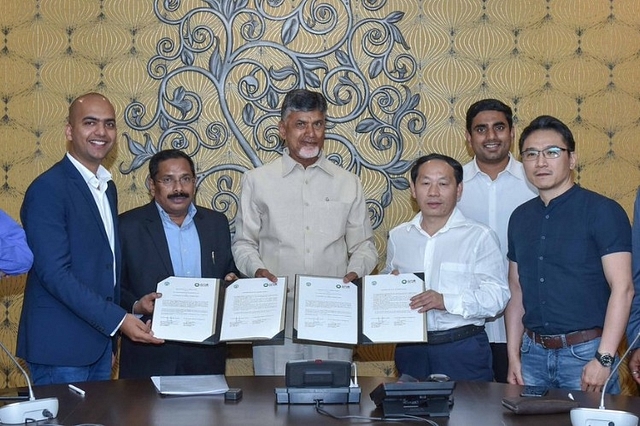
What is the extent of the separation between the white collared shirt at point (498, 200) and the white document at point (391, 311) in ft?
2.57

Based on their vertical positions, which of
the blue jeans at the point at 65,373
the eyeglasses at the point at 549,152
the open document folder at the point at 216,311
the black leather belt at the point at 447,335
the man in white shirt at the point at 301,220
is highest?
the eyeglasses at the point at 549,152

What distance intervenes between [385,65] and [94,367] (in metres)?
2.44

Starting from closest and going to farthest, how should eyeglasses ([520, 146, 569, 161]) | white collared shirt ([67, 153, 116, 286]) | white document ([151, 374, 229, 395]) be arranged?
1. white document ([151, 374, 229, 395])
2. eyeglasses ([520, 146, 569, 161])
3. white collared shirt ([67, 153, 116, 286])

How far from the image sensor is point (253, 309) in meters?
3.90

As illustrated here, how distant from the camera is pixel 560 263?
12.1 ft

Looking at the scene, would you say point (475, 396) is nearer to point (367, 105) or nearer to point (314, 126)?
point (314, 126)

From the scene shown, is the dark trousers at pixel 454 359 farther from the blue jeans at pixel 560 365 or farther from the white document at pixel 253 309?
the white document at pixel 253 309

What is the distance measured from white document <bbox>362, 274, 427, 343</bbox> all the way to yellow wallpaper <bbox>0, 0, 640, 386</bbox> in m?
1.30

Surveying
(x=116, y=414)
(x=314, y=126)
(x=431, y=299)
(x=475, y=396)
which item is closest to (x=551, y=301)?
(x=431, y=299)

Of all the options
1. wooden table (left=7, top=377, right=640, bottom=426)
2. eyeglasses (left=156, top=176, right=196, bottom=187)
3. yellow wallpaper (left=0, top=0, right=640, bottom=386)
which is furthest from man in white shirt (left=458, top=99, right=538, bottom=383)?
eyeglasses (left=156, top=176, right=196, bottom=187)

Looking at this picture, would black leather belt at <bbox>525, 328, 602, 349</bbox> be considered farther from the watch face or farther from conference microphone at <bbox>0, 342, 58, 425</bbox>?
conference microphone at <bbox>0, 342, 58, 425</bbox>

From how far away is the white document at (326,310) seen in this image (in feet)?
12.5

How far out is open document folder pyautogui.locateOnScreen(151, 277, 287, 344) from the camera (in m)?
3.80

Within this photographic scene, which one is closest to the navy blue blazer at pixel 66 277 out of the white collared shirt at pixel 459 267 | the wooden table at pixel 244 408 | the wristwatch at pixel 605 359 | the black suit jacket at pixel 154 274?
the black suit jacket at pixel 154 274
